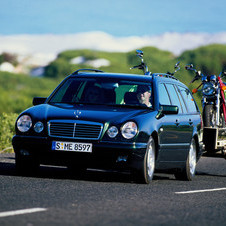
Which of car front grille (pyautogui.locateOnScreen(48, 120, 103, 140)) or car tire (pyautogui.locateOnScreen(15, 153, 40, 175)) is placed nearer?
car front grille (pyautogui.locateOnScreen(48, 120, 103, 140))

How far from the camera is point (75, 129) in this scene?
10797 mm

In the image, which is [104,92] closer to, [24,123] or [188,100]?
[24,123]

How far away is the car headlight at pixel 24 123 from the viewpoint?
10969mm

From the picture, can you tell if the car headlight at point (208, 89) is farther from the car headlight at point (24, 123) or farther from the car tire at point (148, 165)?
the car headlight at point (24, 123)

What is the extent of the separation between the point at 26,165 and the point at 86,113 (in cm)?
121

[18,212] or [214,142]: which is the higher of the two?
[214,142]

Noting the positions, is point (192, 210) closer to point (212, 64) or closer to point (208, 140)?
point (208, 140)

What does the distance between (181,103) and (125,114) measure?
242 centimetres

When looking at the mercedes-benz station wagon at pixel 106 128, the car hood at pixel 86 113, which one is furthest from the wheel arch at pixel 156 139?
the car hood at pixel 86 113

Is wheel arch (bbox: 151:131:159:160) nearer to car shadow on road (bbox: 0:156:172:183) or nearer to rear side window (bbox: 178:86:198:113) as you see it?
car shadow on road (bbox: 0:156:172:183)

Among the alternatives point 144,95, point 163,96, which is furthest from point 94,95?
point 163,96

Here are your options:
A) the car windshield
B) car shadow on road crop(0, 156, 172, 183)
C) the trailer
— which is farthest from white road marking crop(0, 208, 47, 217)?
the trailer

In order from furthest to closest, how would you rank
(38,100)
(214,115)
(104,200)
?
(214,115), (38,100), (104,200)

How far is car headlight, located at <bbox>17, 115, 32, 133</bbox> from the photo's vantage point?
432 inches
